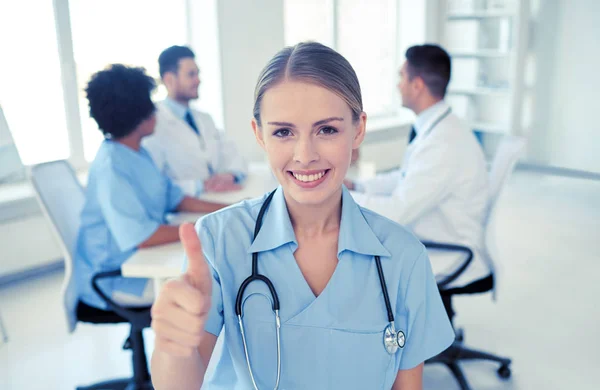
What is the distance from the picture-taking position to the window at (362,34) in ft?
18.0

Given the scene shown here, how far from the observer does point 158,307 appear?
0.82 m

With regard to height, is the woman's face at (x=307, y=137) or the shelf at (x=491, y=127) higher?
the woman's face at (x=307, y=137)

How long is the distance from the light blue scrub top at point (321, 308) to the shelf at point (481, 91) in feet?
16.8

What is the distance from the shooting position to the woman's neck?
46.5 inches

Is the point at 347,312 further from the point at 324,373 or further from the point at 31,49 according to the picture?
the point at 31,49

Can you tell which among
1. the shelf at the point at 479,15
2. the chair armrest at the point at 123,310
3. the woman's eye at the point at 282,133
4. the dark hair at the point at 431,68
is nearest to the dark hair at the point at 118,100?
the chair armrest at the point at 123,310

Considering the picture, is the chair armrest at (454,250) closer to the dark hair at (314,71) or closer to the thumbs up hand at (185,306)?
the dark hair at (314,71)

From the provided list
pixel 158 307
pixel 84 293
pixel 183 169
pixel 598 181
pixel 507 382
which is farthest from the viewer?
pixel 598 181

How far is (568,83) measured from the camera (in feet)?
19.3

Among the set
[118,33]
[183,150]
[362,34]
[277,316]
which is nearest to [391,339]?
[277,316]

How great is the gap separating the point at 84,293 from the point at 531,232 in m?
3.33

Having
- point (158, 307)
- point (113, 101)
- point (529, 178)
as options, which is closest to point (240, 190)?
point (113, 101)

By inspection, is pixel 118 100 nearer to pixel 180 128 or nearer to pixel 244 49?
pixel 180 128

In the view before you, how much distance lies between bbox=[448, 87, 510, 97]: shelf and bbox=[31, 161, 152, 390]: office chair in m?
4.67
